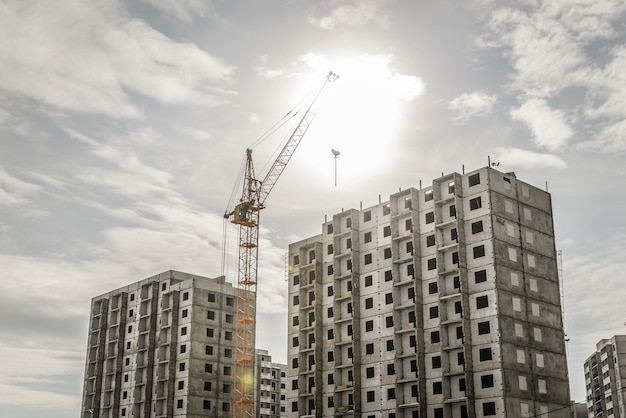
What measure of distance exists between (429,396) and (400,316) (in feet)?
34.5

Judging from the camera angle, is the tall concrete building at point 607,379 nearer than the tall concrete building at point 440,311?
No

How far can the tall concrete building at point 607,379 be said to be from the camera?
6191 inches

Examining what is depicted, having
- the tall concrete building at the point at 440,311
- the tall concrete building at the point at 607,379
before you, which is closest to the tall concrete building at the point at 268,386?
the tall concrete building at the point at 607,379

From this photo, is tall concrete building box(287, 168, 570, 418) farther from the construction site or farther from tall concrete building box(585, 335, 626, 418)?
tall concrete building box(585, 335, 626, 418)

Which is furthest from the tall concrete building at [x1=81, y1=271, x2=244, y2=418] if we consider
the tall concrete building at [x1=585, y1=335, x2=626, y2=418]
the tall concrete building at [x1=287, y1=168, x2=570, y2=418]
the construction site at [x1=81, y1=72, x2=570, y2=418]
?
Answer: the tall concrete building at [x1=585, y1=335, x2=626, y2=418]

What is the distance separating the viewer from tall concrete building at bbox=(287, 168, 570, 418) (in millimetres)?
79375

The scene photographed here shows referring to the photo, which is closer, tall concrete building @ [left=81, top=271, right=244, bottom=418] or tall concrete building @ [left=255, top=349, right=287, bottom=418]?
tall concrete building @ [left=81, top=271, right=244, bottom=418]

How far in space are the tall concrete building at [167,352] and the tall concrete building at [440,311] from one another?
20.3 m

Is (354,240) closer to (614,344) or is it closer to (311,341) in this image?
(311,341)

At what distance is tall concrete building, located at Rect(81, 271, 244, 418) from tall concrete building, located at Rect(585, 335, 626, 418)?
88.4 metres

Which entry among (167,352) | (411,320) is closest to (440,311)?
(411,320)

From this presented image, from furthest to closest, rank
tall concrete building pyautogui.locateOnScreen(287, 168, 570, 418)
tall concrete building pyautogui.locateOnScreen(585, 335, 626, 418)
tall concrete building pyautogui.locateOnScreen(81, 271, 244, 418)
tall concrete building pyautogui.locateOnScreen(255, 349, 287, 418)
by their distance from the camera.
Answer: tall concrete building pyautogui.locateOnScreen(255, 349, 287, 418), tall concrete building pyautogui.locateOnScreen(585, 335, 626, 418), tall concrete building pyautogui.locateOnScreen(81, 271, 244, 418), tall concrete building pyautogui.locateOnScreen(287, 168, 570, 418)

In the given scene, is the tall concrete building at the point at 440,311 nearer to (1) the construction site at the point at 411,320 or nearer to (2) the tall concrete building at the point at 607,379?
(1) the construction site at the point at 411,320

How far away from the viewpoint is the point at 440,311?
83125 mm
